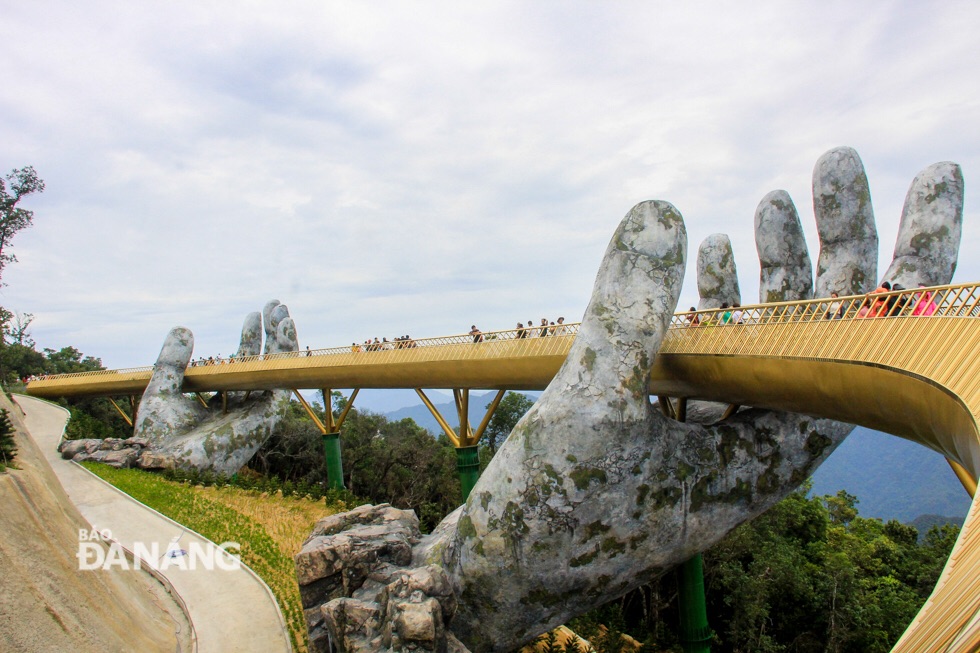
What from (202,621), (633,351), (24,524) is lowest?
(202,621)

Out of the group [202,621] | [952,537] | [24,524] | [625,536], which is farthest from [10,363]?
[952,537]

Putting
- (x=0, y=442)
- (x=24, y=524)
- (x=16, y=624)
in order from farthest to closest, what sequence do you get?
(x=0, y=442) → (x=24, y=524) → (x=16, y=624)

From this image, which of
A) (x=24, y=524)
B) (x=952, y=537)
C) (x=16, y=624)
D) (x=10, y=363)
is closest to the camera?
(x=16, y=624)

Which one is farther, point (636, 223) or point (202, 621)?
point (202, 621)

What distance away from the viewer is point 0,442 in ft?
33.6

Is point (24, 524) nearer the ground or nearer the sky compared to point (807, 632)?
nearer the sky

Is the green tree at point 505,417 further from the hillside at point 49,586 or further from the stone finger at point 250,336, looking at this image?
the hillside at point 49,586

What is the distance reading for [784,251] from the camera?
15.0 meters

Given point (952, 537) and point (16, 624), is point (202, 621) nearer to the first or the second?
point (16, 624)

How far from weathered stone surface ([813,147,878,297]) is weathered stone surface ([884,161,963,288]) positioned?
100 cm

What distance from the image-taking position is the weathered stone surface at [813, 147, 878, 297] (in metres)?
13.8

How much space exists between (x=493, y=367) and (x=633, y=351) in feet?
23.5

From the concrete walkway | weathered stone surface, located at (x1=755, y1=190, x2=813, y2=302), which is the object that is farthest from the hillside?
weathered stone surface, located at (x1=755, y1=190, x2=813, y2=302)

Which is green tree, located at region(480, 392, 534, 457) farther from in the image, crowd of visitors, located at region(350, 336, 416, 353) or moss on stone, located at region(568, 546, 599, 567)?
moss on stone, located at region(568, 546, 599, 567)
